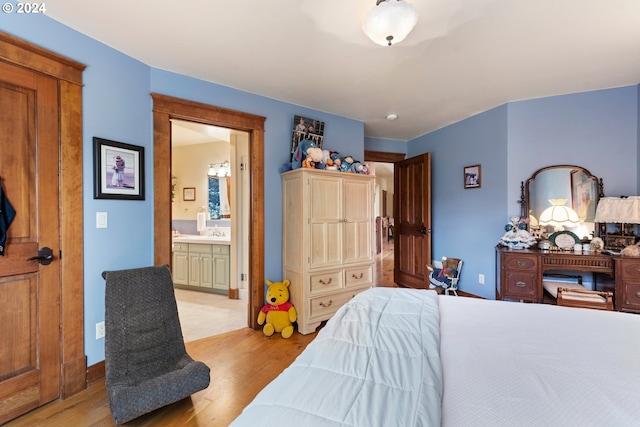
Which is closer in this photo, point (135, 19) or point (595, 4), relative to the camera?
point (595, 4)

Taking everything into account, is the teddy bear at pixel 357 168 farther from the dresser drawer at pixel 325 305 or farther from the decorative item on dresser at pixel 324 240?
the dresser drawer at pixel 325 305

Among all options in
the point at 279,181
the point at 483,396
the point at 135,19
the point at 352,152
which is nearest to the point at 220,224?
the point at 279,181

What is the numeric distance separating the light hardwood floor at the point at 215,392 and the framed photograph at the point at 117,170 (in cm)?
138

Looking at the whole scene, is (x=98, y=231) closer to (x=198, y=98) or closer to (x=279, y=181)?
(x=198, y=98)

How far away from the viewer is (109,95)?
2.15 metres

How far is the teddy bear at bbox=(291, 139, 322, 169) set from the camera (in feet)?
9.59

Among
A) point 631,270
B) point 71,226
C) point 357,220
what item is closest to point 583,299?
point 631,270

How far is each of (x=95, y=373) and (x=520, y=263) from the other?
3.80 metres

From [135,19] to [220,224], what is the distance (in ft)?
10.9

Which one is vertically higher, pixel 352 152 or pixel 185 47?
pixel 185 47

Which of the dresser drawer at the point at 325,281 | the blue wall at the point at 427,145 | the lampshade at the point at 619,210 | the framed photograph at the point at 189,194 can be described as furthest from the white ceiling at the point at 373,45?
the framed photograph at the point at 189,194

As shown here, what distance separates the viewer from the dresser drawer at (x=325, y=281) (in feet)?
9.52

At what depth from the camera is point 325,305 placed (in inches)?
117

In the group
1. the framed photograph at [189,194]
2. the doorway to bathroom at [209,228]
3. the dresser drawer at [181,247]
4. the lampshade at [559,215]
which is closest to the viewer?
the lampshade at [559,215]
